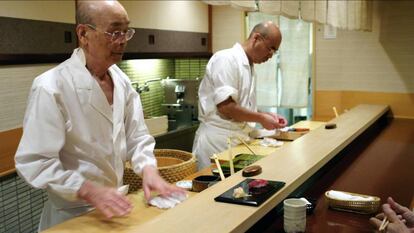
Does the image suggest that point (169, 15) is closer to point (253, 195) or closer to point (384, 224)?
point (253, 195)

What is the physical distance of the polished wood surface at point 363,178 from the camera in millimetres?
1722

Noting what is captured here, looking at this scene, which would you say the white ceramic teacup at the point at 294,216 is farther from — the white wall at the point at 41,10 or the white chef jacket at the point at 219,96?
the white wall at the point at 41,10

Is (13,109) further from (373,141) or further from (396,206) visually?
(373,141)

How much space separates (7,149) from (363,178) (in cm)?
221

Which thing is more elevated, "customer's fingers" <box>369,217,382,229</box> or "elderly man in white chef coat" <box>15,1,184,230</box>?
"elderly man in white chef coat" <box>15,1,184,230</box>

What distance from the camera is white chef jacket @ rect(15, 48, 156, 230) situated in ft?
5.35

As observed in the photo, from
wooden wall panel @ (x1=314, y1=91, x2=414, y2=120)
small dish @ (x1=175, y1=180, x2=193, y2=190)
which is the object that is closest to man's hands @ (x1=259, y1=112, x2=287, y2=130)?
small dish @ (x1=175, y1=180, x2=193, y2=190)

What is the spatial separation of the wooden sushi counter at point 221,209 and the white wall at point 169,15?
7.00 ft

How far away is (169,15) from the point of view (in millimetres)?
4520

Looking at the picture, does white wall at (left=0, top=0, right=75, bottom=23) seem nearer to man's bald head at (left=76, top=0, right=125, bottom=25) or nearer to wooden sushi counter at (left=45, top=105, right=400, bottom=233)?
man's bald head at (left=76, top=0, right=125, bottom=25)

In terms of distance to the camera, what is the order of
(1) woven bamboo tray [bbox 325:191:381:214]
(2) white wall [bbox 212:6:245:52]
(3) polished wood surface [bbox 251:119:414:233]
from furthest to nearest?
(2) white wall [bbox 212:6:245:52]
(1) woven bamboo tray [bbox 325:191:381:214]
(3) polished wood surface [bbox 251:119:414:233]

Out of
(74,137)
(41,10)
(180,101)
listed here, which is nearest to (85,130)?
(74,137)

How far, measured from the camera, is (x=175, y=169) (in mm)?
2418

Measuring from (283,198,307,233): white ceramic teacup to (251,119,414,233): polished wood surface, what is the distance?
74 mm
